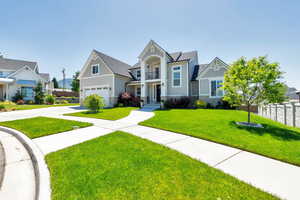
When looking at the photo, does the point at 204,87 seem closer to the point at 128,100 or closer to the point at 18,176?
the point at 128,100

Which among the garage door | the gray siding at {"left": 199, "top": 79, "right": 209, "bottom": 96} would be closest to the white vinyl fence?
the gray siding at {"left": 199, "top": 79, "right": 209, "bottom": 96}

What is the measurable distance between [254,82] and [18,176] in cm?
1028

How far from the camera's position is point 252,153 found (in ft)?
11.9

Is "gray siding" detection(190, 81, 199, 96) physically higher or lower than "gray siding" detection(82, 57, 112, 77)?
lower

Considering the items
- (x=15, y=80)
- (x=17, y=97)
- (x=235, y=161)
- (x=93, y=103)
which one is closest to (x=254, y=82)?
(x=235, y=161)

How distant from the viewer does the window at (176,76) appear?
16.3 meters

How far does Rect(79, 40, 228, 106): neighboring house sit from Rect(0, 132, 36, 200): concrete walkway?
13704 mm

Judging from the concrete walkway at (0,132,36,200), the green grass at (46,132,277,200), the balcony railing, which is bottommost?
the concrete walkway at (0,132,36,200)

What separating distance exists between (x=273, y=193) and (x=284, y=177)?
0.79 meters

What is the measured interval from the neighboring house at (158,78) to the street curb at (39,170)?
43.6 ft

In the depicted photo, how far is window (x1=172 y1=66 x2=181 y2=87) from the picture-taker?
53.5ft

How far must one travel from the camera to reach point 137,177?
97.9 inches

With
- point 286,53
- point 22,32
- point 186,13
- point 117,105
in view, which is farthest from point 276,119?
point 22,32

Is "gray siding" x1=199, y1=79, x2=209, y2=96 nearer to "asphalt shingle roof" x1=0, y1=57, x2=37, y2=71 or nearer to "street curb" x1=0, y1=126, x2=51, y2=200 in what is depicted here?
"street curb" x1=0, y1=126, x2=51, y2=200
